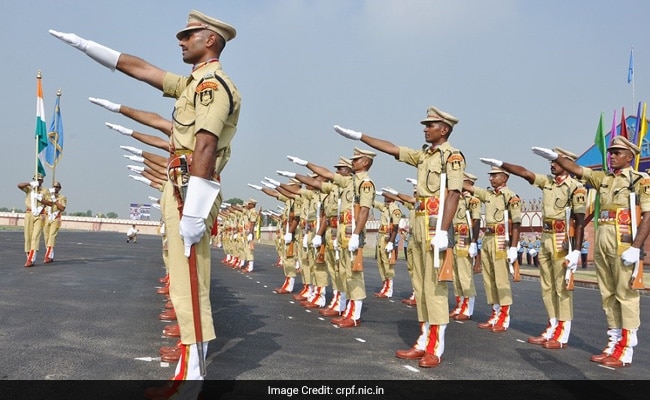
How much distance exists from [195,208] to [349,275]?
213 inches

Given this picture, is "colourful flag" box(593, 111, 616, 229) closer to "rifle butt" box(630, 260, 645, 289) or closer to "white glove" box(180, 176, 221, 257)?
"rifle butt" box(630, 260, 645, 289)

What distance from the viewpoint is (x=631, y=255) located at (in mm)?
6668

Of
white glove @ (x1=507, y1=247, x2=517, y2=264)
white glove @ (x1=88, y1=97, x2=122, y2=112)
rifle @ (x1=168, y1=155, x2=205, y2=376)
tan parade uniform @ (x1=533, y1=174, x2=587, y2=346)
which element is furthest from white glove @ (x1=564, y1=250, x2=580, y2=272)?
white glove @ (x1=88, y1=97, x2=122, y2=112)

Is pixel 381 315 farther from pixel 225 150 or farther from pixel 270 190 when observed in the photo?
pixel 225 150

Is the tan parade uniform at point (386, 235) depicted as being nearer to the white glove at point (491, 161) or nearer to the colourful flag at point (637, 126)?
the white glove at point (491, 161)

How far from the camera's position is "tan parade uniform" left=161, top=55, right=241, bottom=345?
4400 millimetres

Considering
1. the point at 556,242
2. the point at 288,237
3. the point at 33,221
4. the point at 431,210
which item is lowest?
the point at 33,221

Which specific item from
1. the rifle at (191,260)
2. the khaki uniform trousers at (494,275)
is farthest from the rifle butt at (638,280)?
the rifle at (191,260)

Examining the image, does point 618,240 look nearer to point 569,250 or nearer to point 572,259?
point 572,259

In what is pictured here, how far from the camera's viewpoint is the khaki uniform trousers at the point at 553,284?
8.06 metres

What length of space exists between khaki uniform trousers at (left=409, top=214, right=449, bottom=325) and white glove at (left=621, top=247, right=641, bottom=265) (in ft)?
6.56

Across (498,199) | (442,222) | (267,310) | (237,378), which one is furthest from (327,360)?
(498,199)

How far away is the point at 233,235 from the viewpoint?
24141 mm

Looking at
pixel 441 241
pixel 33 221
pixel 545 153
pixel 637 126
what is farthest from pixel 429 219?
pixel 637 126
